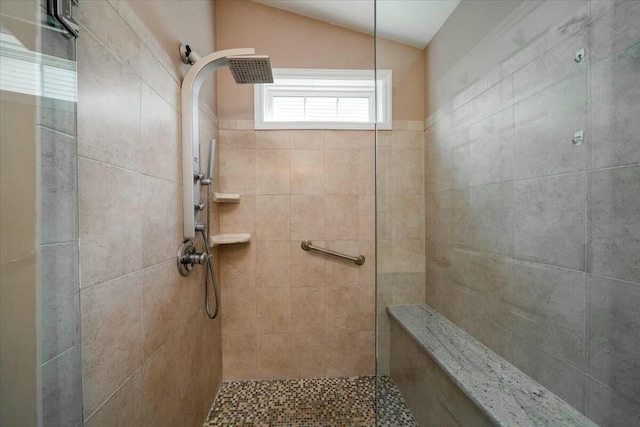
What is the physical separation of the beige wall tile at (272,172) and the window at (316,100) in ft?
0.62

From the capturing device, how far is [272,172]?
1.83m

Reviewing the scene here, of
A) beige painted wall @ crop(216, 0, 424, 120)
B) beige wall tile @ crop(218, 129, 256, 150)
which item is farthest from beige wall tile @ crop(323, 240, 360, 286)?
beige painted wall @ crop(216, 0, 424, 120)

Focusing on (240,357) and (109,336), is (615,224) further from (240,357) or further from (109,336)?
(240,357)

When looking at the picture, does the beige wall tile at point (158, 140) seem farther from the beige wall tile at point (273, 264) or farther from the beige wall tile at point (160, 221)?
the beige wall tile at point (273, 264)

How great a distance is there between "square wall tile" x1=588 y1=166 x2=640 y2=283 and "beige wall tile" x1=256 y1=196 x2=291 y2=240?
1.47 m

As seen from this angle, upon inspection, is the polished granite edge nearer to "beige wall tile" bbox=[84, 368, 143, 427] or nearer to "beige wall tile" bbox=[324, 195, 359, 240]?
"beige wall tile" bbox=[324, 195, 359, 240]

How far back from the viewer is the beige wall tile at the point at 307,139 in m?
1.84

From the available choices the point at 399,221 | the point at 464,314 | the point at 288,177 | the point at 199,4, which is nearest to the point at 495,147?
the point at 399,221

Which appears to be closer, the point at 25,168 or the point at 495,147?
the point at 25,168

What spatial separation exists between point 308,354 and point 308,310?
0.31m

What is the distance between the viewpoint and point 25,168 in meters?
0.46

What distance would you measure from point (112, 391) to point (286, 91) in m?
1.86

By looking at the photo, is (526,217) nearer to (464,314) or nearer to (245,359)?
(464,314)

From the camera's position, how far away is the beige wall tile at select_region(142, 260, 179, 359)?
92 cm
